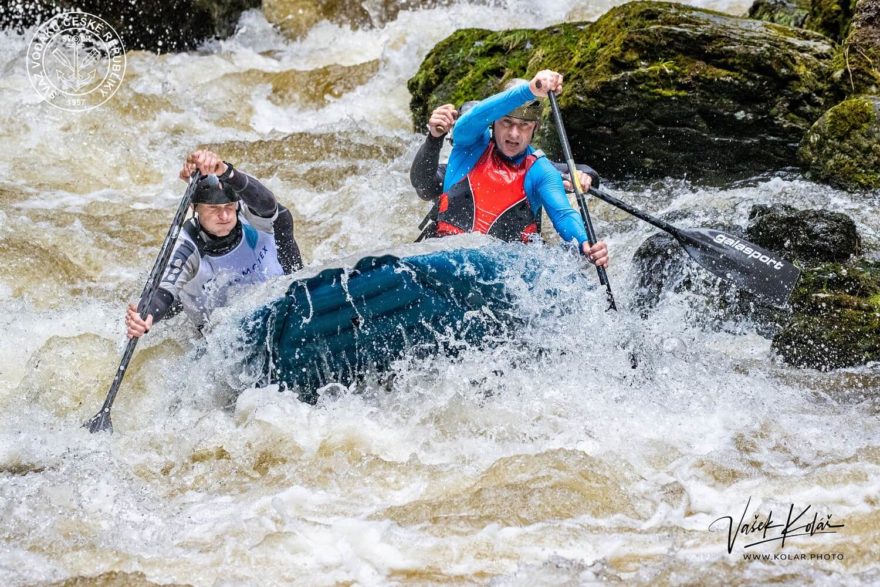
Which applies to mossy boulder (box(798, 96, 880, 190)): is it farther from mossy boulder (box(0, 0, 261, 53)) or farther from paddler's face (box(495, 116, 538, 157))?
mossy boulder (box(0, 0, 261, 53))

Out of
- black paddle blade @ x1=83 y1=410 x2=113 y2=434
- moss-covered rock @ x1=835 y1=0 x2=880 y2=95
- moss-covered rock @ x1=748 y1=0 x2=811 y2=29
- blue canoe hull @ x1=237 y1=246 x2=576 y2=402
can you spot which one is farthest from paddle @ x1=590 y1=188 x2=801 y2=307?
moss-covered rock @ x1=748 y1=0 x2=811 y2=29

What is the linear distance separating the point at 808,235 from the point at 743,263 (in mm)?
640

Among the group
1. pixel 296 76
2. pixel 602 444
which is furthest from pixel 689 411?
pixel 296 76

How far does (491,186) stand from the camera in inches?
200

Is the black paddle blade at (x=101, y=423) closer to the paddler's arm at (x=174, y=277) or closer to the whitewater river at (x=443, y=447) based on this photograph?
the whitewater river at (x=443, y=447)

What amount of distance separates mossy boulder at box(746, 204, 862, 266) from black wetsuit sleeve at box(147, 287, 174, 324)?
3.23 meters

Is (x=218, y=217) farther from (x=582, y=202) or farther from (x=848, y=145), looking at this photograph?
(x=848, y=145)

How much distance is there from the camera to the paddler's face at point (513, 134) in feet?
16.4

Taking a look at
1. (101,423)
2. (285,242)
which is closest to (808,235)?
(285,242)

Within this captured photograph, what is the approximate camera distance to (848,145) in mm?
5965

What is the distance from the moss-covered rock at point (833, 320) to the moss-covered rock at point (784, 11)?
11.6 ft

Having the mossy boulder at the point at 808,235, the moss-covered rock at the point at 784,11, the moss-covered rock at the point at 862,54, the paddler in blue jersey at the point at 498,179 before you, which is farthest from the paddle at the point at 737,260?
the moss-covered rock at the point at 784,11

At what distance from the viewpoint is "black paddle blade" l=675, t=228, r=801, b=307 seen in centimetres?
459

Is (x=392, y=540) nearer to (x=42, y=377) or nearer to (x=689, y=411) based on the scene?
(x=689, y=411)
